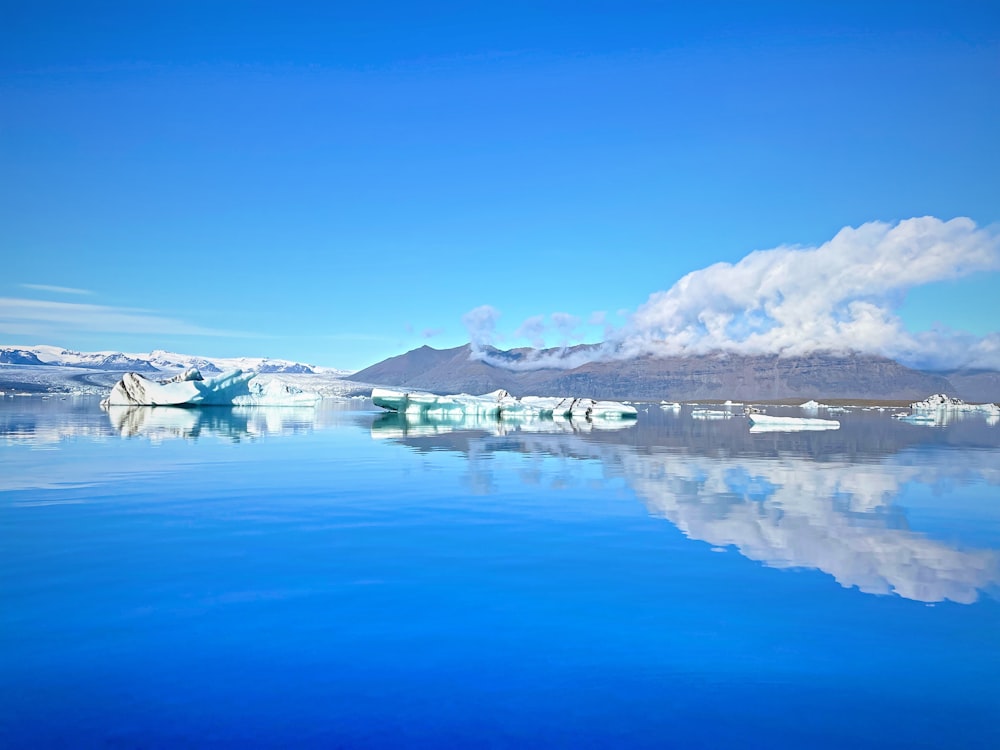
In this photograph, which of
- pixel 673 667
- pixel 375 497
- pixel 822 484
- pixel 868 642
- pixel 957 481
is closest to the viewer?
pixel 673 667

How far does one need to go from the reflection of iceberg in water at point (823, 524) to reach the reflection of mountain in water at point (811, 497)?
0.02 meters

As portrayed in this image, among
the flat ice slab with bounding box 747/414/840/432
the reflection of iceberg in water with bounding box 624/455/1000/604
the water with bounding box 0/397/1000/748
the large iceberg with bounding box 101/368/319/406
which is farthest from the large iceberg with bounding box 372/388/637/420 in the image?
the water with bounding box 0/397/1000/748

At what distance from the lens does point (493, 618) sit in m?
6.00

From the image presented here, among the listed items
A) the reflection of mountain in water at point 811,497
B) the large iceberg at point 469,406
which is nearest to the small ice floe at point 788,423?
the reflection of mountain in water at point 811,497

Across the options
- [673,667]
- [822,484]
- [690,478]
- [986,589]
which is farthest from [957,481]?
[673,667]

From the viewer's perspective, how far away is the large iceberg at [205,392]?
54062 mm

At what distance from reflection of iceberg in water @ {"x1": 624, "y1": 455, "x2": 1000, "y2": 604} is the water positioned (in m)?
0.07

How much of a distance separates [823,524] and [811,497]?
9.23 feet

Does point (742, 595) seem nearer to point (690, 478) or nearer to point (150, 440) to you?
point (690, 478)

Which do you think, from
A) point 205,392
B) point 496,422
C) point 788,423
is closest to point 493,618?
point 496,422

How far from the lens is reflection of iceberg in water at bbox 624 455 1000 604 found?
7539 millimetres

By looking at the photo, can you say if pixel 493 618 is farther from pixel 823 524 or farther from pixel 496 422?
pixel 496 422

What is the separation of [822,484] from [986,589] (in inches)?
311

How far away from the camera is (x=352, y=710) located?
14.1 ft
